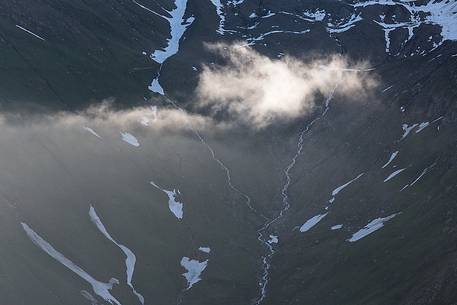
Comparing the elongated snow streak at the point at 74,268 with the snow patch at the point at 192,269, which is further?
the snow patch at the point at 192,269

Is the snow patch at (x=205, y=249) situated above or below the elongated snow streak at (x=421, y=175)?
below

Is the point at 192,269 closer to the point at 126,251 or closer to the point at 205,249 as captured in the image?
the point at 205,249

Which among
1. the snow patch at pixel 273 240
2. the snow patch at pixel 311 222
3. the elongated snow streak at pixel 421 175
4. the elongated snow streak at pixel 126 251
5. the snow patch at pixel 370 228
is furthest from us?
Answer: the snow patch at pixel 311 222

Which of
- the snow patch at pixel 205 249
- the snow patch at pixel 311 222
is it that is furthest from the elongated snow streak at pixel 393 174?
the snow patch at pixel 205 249

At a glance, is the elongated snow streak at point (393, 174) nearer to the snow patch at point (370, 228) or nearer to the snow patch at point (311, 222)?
the snow patch at point (311, 222)

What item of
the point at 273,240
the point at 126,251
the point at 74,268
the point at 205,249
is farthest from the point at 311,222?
the point at 74,268

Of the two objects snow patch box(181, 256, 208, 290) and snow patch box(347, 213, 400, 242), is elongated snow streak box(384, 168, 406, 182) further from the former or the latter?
snow patch box(181, 256, 208, 290)

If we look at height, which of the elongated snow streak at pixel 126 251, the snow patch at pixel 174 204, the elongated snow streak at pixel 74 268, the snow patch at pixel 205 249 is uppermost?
the snow patch at pixel 174 204

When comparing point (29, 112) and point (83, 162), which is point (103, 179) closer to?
point (83, 162)
